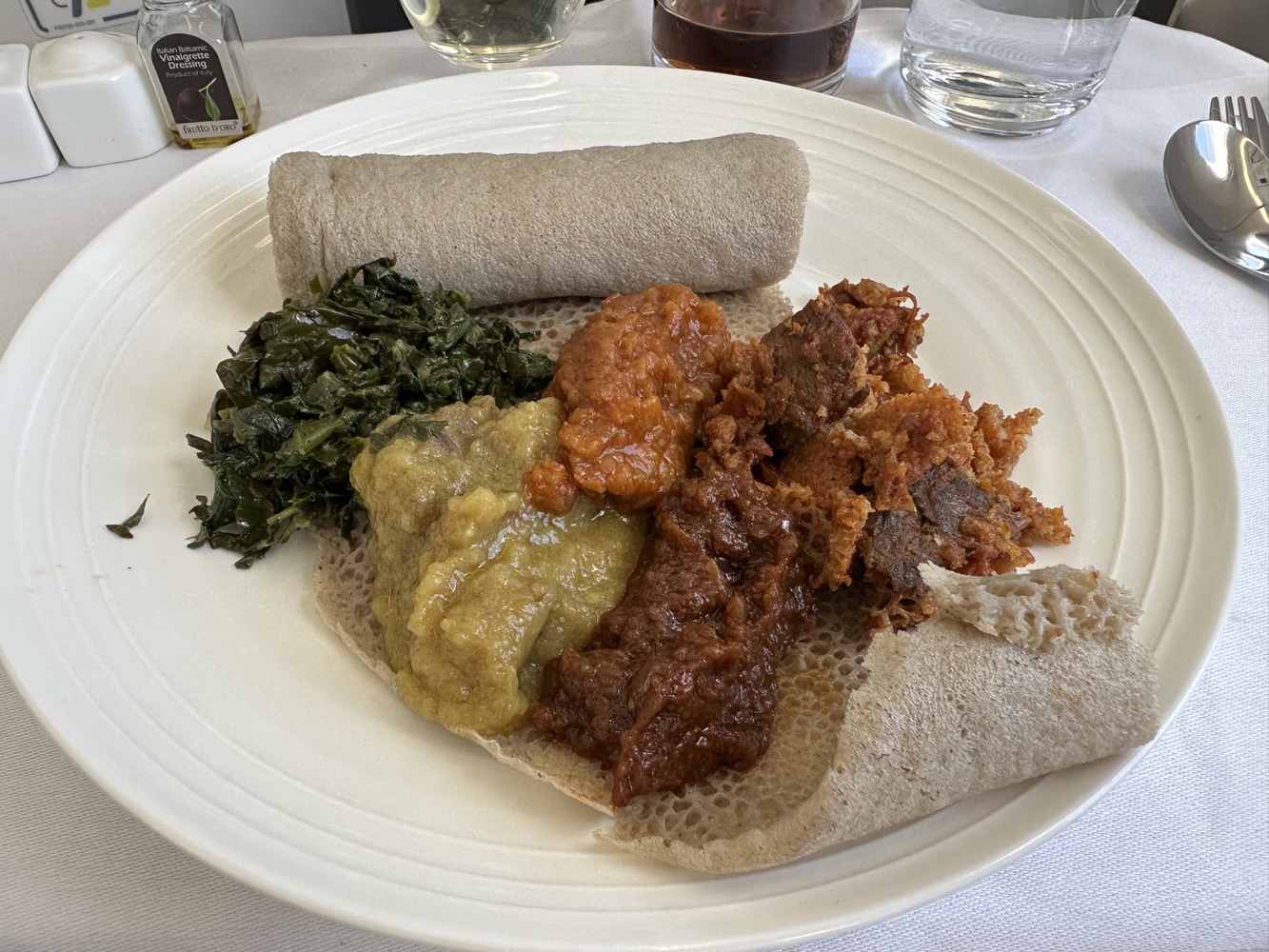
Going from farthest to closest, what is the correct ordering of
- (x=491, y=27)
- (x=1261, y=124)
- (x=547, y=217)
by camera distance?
(x=491, y=27)
(x=1261, y=124)
(x=547, y=217)

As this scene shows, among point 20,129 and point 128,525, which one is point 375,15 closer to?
point 20,129

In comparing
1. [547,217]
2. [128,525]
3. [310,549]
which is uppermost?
[547,217]

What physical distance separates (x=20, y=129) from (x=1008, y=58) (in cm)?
390

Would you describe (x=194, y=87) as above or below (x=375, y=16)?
above

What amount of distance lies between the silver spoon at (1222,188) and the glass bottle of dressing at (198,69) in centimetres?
Answer: 370

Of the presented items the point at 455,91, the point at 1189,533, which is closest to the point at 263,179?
the point at 455,91

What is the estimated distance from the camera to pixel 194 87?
3359mm

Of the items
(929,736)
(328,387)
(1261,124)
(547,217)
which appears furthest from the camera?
(1261,124)

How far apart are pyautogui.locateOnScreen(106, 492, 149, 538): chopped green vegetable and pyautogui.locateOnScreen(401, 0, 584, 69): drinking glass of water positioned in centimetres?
253

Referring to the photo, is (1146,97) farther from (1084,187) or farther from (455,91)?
(455,91)

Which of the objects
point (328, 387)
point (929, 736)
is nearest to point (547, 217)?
point (328, 387)

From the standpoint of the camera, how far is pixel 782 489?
2.26 metres

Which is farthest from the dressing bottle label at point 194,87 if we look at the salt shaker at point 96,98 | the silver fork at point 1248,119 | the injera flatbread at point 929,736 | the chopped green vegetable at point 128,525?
the silver fork at point 1248,119

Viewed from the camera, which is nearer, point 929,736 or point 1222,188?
point 929,736
